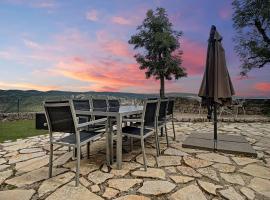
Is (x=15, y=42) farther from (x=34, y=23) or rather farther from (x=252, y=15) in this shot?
(x=252, y=15)

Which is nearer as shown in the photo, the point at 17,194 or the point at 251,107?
the point at 17,194

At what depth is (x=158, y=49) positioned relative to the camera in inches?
525

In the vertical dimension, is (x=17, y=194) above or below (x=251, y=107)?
below

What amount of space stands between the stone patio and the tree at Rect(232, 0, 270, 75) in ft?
28.0

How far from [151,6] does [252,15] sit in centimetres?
657

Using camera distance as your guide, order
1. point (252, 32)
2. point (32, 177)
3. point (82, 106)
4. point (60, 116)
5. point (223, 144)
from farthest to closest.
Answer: point (252, 32)
point (82, 106)
point (223, 144)
point (32, 177)
point (60, 116)

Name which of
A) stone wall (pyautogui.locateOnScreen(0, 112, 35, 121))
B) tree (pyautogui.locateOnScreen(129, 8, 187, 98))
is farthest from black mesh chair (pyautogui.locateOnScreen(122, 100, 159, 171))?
tree (pyautogui.locateOnScreen(129, 8, 187, 98))

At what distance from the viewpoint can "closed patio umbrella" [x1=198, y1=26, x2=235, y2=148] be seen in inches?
133

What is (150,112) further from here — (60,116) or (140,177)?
(60,116)

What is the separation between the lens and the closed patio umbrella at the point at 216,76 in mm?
3381

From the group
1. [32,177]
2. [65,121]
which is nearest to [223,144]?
[65,121]

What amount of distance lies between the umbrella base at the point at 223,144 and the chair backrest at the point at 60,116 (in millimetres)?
2218

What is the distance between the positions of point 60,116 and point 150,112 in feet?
4.19

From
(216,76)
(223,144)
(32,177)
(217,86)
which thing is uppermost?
(216,76)
